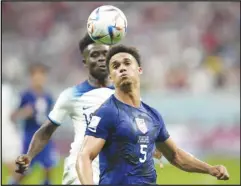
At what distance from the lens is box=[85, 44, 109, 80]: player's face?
768 centimetres

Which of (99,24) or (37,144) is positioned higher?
(99,24)

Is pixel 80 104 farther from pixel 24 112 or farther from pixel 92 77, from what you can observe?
pixel 24 112

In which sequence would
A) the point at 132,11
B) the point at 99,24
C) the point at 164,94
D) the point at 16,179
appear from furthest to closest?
the point at 132,11 < the point at 164,94 < the point at 16,179 < the point at 99,24

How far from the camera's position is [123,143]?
19.4 ft

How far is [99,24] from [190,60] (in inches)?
564

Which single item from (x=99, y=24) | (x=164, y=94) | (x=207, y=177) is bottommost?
(x=207, y=177)

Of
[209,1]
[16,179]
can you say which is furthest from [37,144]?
[209,1]

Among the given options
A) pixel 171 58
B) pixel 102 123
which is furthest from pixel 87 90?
pixel 171 58

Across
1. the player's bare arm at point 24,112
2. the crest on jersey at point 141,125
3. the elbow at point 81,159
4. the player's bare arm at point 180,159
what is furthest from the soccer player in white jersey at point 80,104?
the player's bare arm at point 24,112

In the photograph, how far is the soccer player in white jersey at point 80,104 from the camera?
761 cm

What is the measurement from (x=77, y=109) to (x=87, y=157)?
2212 millimetres

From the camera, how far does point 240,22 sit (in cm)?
2323

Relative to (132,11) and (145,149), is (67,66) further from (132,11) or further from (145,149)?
(145,149)

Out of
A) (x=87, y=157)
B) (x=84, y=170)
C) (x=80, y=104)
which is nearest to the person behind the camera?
(x=84, y=170)
